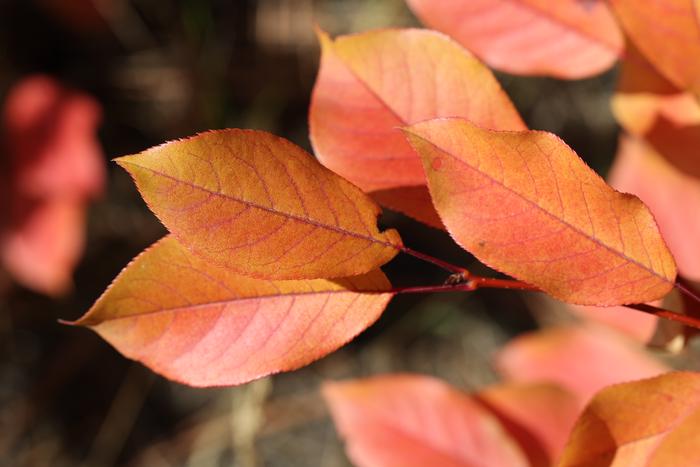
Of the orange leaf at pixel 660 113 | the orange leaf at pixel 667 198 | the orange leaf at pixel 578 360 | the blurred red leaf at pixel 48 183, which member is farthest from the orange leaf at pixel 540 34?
the blurred red leaf at pixel 48 183

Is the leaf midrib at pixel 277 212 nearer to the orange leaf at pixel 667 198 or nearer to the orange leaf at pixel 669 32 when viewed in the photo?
the orange leaf at pixel 669 32

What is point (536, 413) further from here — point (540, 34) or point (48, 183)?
point (48, 183)

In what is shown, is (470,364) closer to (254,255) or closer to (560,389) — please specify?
(560,389)

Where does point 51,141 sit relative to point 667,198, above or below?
below

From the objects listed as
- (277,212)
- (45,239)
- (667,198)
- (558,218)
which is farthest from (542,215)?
(45,239)

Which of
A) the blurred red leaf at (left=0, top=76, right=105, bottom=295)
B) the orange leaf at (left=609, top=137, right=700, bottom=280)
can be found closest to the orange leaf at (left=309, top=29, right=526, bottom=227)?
the orange leaf at (left=609, top=137, right=700, bottom=280)

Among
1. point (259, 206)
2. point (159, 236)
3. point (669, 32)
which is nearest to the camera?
point (259, 206)
